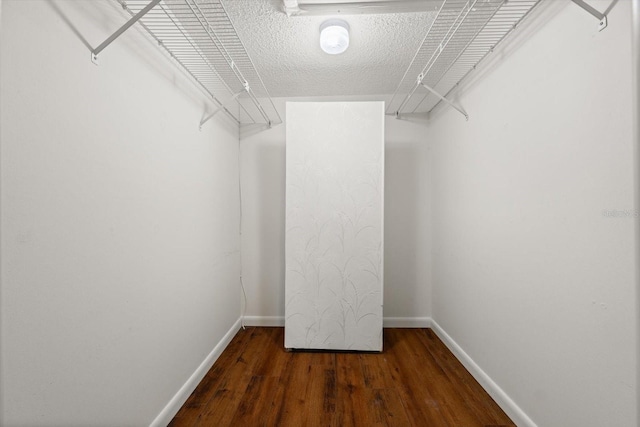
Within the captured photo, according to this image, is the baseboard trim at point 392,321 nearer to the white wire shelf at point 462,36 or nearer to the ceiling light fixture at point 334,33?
the white wire shelf at point 462,36

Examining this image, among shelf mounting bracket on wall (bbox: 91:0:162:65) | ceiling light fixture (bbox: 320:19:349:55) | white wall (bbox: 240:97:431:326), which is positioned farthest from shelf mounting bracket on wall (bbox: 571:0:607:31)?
white wall (bbox: 240:97:431:326)

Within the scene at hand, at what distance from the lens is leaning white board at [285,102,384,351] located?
2059 millimetres

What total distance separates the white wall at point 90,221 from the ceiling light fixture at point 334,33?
867 millimetres

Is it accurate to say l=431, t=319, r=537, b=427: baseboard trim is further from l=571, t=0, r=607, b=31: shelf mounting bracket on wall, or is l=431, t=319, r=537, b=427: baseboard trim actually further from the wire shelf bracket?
the wire shelf bracket

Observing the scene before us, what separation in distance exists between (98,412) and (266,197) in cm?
188

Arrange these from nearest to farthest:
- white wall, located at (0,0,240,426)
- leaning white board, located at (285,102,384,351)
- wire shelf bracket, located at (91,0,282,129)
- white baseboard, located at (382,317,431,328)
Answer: white wall, located at (0,0,240,426) → wire shelf bracket, located at (91,0,282,129) → leaning white board, located at (285,102,384,351) → white baseboard, located at (382,317,431,328)

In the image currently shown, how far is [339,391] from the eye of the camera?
5.43 feet

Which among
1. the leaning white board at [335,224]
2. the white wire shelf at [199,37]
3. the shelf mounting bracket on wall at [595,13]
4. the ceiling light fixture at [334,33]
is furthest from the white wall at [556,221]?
the white wire shelf at [199,37]

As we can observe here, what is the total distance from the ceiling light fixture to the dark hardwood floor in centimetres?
207

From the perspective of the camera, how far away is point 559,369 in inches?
44.8

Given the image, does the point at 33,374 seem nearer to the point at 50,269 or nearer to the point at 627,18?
the point at 50,269

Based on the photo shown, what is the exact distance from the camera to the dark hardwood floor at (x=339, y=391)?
4.71 ft

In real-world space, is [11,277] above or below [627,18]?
below

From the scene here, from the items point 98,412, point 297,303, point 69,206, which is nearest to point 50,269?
point 69,206
